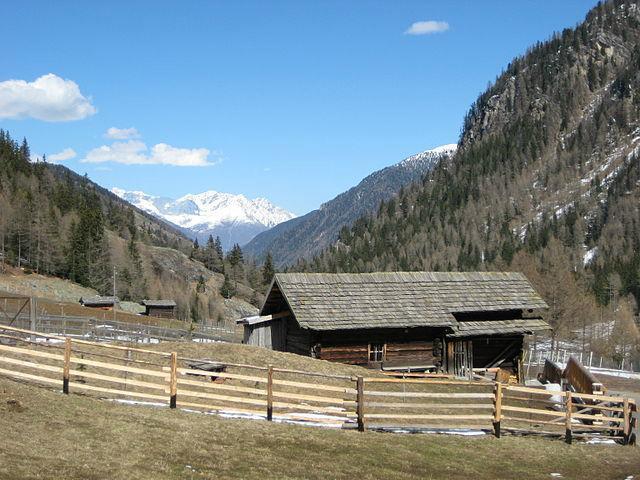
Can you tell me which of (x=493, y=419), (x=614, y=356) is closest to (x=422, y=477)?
(x=493, y=419)

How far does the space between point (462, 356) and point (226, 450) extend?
25.3 m

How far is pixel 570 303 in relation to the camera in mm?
69250

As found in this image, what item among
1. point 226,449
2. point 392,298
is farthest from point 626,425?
point 392,298

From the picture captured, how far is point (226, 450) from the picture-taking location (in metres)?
14.8

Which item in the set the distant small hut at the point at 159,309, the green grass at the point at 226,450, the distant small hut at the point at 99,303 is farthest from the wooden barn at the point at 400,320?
the distant small hut at the point at 159,309

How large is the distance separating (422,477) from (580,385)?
1756 cm

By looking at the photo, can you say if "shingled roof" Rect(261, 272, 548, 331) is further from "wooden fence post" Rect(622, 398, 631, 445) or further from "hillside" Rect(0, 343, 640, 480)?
"hillside" Rect(0, 343, 640, 480)

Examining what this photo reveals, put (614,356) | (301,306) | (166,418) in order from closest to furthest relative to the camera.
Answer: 1. (166,418)
2. (301,306)
3. (614,356)

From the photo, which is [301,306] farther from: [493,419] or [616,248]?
[616,248]

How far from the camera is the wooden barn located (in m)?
35.8

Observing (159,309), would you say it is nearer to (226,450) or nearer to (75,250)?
(75,250)

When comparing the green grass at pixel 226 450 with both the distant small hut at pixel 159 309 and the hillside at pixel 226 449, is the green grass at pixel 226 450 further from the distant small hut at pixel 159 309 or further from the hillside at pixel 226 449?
the distant small hut at pixel 159 309

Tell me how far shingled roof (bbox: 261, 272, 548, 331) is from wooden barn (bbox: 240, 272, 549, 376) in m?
0.06

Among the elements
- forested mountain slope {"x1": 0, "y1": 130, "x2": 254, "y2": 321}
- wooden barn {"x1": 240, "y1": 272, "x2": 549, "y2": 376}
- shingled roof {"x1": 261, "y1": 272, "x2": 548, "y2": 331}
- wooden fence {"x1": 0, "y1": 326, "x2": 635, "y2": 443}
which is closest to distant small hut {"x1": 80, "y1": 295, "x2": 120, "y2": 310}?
forested mountain slope {"x1": 0, "y1": 130, "x2": 254, "y2": 321}
